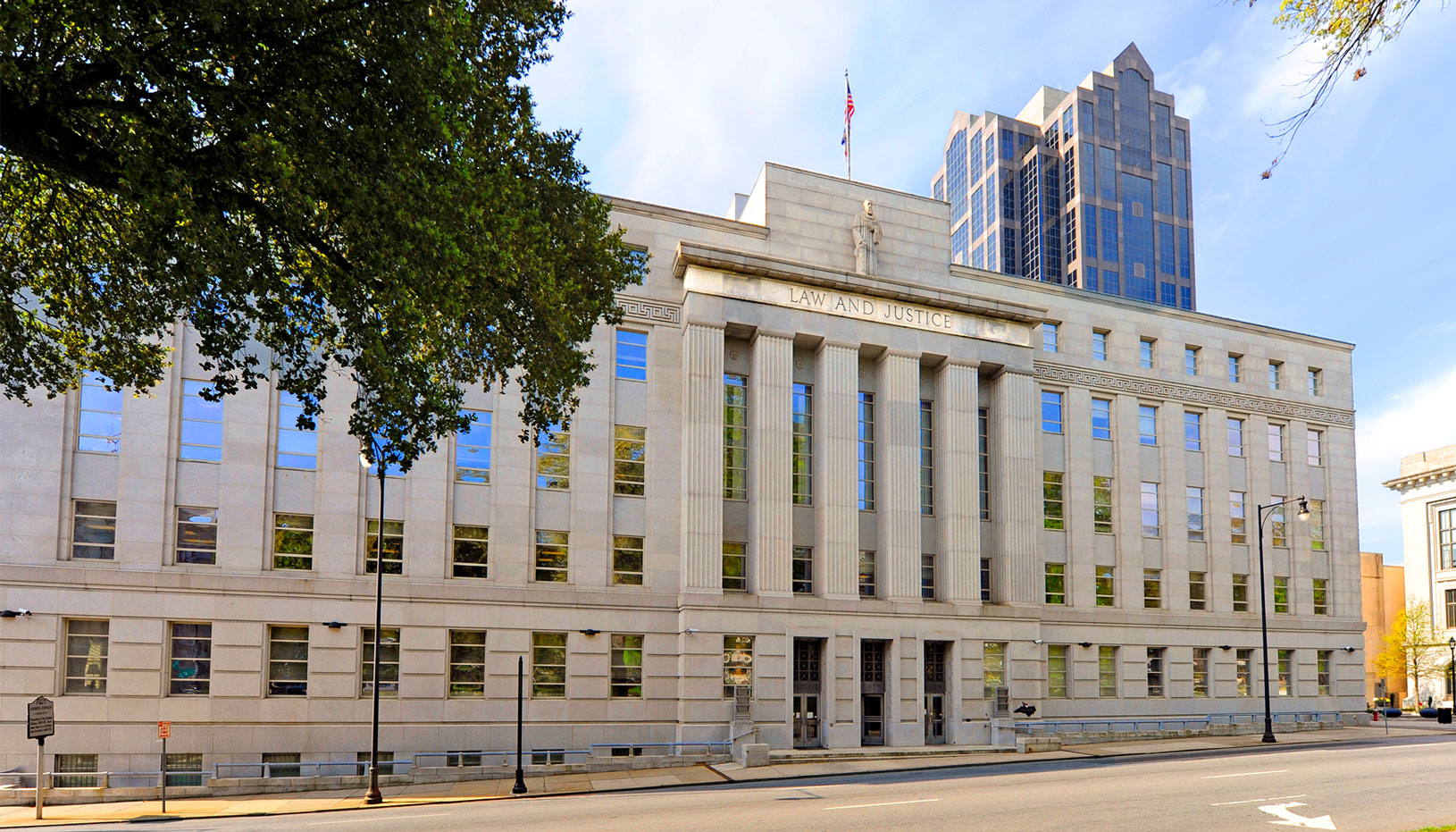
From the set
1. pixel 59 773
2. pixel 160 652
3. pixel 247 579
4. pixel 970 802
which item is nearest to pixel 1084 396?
pixel 970 802

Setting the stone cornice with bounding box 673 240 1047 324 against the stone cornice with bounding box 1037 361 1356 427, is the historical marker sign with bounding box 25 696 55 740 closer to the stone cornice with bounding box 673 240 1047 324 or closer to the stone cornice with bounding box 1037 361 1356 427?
the stone cornice with bounding box 673 240 1047 324

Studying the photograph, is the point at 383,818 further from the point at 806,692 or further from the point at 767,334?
the point at 767,334

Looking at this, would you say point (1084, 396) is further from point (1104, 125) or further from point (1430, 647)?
point (1104, 125)

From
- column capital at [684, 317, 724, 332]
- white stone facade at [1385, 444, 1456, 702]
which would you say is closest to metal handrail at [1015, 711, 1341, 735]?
column capital at [684, 317, 724, 332]

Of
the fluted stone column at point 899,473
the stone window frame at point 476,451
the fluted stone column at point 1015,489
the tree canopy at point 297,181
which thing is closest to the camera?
the tree canopy at point 297,181

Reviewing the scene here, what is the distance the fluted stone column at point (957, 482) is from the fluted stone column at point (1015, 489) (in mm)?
1295

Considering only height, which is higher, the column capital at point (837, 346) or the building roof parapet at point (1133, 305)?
the building roof parapet at point (1133, 305)

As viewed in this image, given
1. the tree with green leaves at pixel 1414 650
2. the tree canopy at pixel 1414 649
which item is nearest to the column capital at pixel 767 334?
the tree with green leaves at pixel 1414 650

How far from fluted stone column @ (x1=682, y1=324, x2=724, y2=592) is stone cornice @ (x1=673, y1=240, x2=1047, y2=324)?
2641 mm

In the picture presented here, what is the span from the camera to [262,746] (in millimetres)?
33062

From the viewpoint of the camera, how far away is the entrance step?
35.8m

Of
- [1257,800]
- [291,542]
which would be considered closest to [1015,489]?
[1257,800]

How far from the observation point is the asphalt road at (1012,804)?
1988cm

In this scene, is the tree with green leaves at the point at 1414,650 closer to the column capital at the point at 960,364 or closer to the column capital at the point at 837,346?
the column capital at the point at 960,364
